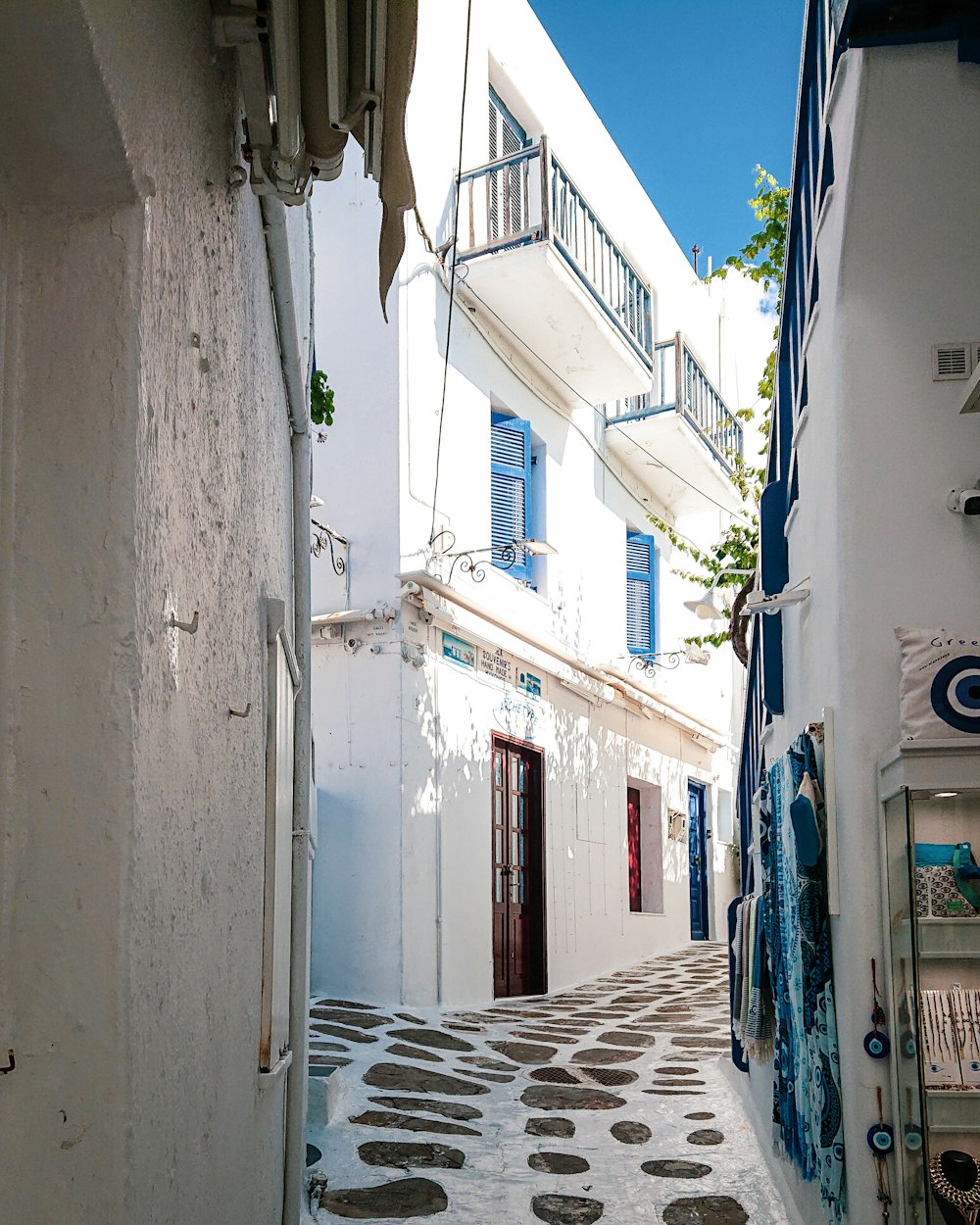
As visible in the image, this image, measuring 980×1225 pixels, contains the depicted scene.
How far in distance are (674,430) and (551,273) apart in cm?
441

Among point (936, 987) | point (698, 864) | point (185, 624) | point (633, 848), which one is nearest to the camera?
point (185, 624)

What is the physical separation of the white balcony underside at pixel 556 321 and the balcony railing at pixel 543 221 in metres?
0.11

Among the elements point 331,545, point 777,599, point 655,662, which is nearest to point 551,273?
point 331,545

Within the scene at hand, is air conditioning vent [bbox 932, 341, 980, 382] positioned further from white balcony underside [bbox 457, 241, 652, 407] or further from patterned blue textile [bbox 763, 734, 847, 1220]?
white balcony underside [bbox 457, 241, 652, 407]

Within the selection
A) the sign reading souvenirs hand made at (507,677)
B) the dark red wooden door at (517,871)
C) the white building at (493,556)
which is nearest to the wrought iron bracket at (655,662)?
the white building at (493,556)

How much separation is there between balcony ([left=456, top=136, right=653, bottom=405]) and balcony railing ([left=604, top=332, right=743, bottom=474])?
1.55 m

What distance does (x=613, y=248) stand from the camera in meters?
14.2

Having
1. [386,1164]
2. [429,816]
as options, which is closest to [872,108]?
[386,1164]

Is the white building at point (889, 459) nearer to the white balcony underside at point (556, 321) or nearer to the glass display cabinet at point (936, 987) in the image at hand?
the glass display cabinet at point (936, 987)

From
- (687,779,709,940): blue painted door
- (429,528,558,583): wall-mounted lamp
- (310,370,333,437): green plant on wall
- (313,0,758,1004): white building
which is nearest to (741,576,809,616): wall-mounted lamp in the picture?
(310,370,333,437): green plant on wall

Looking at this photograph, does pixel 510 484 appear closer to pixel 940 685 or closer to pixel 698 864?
pixel 698 864

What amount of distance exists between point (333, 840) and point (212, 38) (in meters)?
8.70

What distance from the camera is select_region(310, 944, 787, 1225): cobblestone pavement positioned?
5680 millimetres

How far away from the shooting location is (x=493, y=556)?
1231cm
